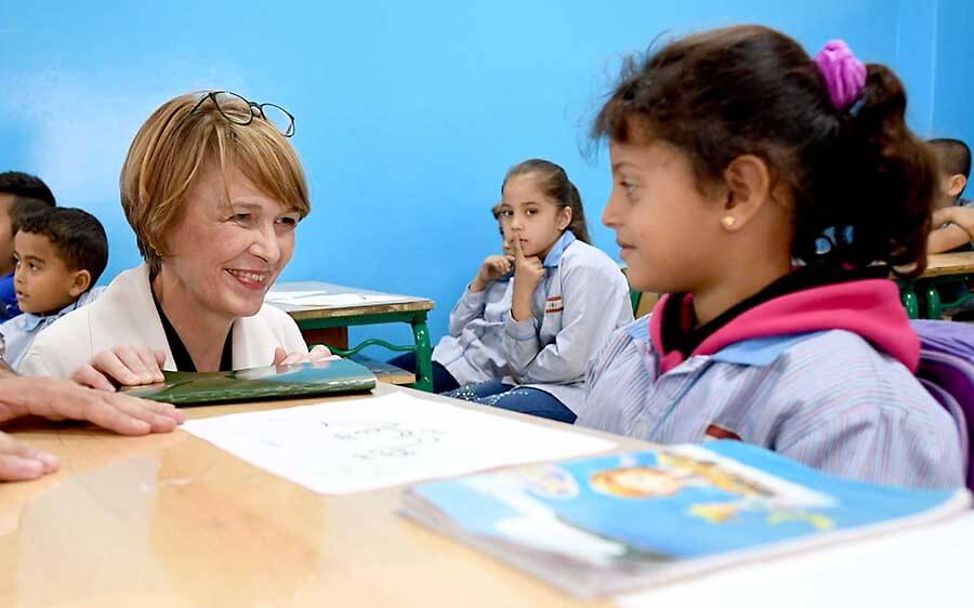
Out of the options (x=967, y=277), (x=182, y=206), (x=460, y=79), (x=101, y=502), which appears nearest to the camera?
(x=101, y=502)

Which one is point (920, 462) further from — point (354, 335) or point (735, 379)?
point (354, 335)

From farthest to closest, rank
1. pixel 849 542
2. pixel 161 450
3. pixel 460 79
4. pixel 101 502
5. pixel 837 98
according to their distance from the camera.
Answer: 1. pixel 460 79
2. pixel 837 98
3. pixel 161 450
4. pixel 101 502
5. pixel 849 542

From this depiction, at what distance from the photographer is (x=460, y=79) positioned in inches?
163

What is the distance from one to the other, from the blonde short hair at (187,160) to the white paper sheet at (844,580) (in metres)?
1.23

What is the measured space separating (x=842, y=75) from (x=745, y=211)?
7.3 inches

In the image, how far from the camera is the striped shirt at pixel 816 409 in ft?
2.79

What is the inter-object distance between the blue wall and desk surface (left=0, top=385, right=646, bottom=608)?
3.09m

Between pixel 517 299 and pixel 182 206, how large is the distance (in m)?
1.85

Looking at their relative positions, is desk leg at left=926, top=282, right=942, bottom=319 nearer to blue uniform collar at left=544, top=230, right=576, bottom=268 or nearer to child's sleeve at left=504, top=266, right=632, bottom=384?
child's sleeve at left=504, top=266, right=632, bottom=384

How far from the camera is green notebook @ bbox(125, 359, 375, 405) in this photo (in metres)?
1.05

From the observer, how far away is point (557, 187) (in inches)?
133

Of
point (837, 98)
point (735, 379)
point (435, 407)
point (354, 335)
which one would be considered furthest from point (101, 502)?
point (354, 335)

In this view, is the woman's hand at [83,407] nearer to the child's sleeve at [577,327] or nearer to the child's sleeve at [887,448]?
the child's sleeve at [887,448]

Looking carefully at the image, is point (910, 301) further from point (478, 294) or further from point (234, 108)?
point (234, 108)
